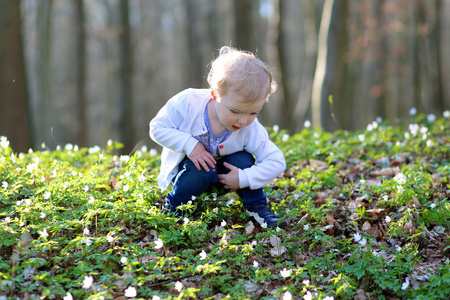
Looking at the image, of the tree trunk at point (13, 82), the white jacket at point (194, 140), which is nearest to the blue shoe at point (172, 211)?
the white jacket at point (194, 140)

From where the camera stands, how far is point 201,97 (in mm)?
3814

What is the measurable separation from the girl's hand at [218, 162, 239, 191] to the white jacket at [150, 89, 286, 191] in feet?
0.13

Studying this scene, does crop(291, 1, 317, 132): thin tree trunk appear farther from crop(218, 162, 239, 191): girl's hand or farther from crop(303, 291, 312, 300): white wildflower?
crop(303, 291, 312, 300): white wildflower

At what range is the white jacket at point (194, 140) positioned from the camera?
3.64 meters

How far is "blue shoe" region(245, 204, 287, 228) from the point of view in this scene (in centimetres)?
370

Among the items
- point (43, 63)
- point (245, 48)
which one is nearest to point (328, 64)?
point (245, 48)

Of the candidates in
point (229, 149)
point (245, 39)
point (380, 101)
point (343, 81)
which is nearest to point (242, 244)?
point (229, 149)

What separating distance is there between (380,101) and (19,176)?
18.0m

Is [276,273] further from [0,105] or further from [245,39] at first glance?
[245,39]

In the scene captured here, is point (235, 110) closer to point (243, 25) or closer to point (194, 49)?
point (243, 25)

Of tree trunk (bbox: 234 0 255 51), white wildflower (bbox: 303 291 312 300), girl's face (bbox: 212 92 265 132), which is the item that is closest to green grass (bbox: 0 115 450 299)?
white wildflower (bbox: 303 291 312 300)

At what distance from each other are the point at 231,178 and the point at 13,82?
6.00 m

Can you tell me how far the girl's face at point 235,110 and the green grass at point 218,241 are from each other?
2.28 ft

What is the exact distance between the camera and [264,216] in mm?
3762
